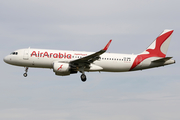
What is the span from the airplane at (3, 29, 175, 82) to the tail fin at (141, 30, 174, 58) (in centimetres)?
90

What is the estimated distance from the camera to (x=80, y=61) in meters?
42.0

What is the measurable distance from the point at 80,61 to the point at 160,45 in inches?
530

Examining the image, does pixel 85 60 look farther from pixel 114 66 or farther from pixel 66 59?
pixel 114 66

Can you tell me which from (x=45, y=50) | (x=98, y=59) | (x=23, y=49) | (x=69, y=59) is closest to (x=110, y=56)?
(x=98, y=59)

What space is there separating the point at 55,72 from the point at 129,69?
1059cm

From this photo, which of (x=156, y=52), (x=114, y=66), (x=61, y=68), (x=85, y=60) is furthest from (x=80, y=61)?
(x=156, y=52)

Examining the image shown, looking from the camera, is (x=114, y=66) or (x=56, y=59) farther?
(x=114, y=66)

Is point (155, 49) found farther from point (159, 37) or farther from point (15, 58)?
point (15, 58)

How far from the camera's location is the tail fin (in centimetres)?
4719

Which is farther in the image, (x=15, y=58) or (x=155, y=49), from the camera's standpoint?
(x=155, y=49)

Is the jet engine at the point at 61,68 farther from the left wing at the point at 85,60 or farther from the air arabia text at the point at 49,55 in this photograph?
the air arabia text at the point at 49,55

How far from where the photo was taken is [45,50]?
4341 centimetres

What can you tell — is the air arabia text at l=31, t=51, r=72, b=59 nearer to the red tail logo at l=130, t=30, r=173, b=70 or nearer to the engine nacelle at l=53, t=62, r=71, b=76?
the engine nacelle at l=53, t=62, r=71, b=76

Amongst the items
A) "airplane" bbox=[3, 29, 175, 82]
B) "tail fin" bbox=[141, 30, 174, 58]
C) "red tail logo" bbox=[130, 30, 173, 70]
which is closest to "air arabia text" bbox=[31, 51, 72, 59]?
"airplane" bbox=[3, 29, 175, 82]
